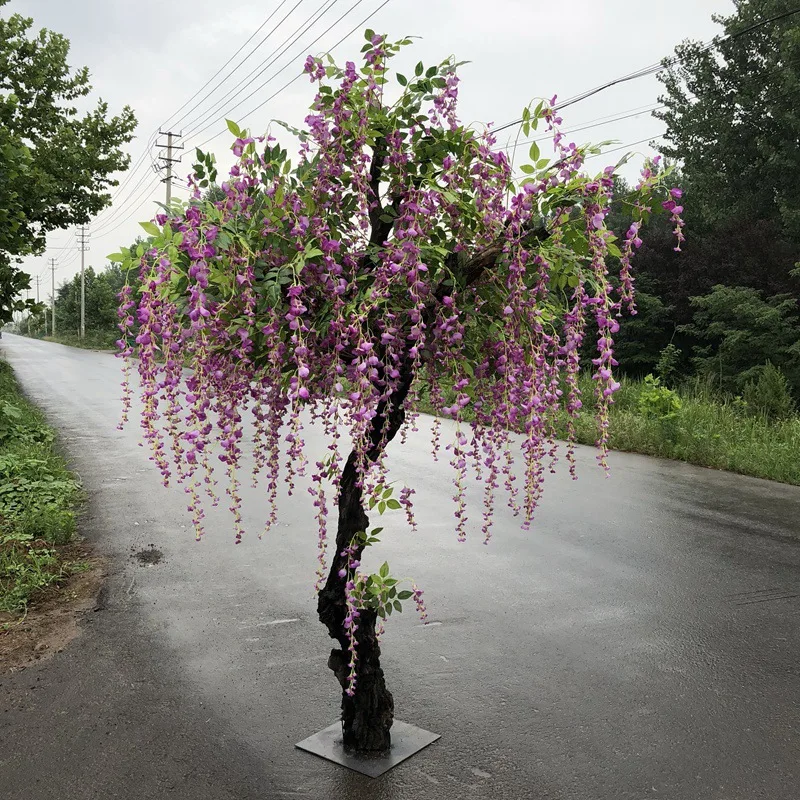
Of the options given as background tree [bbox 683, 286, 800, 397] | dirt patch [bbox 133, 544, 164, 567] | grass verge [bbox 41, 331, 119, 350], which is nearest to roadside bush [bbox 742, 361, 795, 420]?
background tree [bbox 683, 286, 800, 397]

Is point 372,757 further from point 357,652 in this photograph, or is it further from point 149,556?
point 149,556

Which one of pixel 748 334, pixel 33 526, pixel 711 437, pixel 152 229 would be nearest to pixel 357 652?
pixel 152 229

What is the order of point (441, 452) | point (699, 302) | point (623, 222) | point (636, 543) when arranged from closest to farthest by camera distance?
point (636, 543), point (441, 452), point (699, 302), point (623, 222)

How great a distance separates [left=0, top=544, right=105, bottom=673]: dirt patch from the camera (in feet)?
14.6

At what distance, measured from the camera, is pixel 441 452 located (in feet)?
37.6

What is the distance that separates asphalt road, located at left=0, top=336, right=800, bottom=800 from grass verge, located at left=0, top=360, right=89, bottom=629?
358mm

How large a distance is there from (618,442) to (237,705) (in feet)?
29.9

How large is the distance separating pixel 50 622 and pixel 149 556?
4.69ft

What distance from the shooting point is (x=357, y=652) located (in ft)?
11.3

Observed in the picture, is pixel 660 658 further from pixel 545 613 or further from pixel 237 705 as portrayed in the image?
pixel 237 705

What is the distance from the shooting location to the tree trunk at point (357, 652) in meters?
3.39

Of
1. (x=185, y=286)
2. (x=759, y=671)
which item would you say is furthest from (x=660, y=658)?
(x=185, y=286)

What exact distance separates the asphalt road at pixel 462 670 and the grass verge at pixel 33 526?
1.17 feet

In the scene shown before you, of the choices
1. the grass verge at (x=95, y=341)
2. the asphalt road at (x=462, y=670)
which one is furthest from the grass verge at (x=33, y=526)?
the grass verge at (x=95, y=341)
